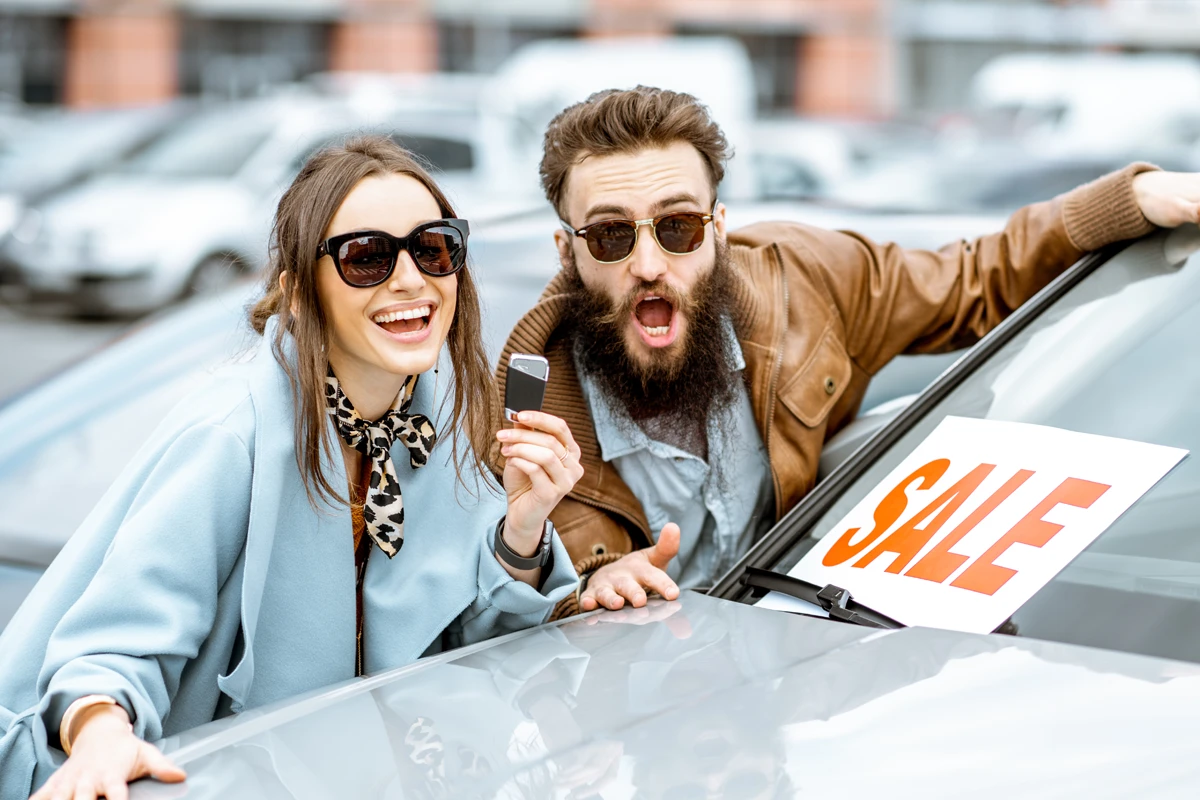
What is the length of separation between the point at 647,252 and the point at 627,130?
27 centimetres

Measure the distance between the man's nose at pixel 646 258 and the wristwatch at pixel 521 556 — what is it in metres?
0.68

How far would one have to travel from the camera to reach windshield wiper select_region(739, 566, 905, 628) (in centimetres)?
→ 191

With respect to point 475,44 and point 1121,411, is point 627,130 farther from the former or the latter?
point 475,44

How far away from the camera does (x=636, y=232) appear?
262 cm

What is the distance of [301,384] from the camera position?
197cm

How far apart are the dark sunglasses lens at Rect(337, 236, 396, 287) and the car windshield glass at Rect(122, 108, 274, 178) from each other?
30.4ft

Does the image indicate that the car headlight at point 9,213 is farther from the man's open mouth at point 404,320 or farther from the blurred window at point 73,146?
the man's open mouth at point 404,320

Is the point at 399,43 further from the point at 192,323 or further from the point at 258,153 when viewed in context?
the point at 192,323

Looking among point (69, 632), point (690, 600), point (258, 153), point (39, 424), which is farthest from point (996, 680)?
point (258, 153)

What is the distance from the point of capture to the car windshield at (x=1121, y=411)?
1.76m

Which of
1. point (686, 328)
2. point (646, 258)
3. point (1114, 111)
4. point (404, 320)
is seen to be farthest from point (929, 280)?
point (1114, 111)

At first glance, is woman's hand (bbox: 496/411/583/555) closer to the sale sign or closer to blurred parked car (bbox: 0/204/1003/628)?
the sale sign

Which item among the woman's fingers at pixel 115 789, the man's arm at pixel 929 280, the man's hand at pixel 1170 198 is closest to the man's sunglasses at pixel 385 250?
the woman's fingers at pixel 115 789

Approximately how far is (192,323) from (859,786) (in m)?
2.52
